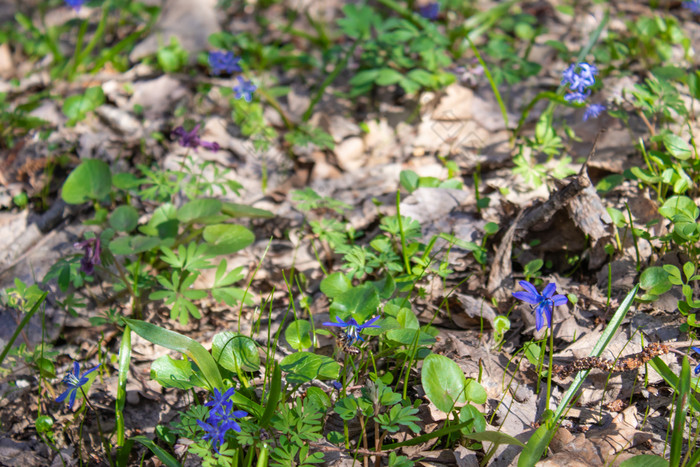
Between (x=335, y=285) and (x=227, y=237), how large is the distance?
612 mm

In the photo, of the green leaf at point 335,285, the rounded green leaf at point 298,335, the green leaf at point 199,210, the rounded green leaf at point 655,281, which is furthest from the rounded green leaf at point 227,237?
the rounded green leaf at point 655,281

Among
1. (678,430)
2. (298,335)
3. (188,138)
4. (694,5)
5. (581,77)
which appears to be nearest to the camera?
(678,430)

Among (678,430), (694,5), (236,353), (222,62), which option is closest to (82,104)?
(222,62)

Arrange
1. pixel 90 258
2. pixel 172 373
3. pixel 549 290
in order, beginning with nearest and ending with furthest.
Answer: pixel 549 290 < pixel 172 373 < pixel 90 258

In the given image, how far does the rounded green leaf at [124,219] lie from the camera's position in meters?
2.38

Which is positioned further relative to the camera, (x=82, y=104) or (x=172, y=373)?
(x=82, y=104)

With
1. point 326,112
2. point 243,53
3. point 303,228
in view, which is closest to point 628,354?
point 303,228

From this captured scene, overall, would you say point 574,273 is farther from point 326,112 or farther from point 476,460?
point 326,112

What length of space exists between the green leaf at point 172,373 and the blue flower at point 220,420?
21cm

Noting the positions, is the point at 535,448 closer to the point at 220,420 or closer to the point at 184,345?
the point at 220,420

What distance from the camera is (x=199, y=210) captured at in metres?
2.38

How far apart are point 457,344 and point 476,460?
17.8 inches

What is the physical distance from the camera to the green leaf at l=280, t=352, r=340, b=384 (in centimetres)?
166

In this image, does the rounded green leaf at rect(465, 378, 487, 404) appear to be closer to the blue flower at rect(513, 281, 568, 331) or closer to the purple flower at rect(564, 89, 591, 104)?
the blue flower at rect(513, 281, 568, 331)
